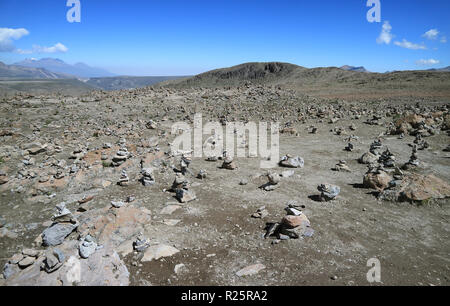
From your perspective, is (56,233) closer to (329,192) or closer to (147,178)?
(147,178)

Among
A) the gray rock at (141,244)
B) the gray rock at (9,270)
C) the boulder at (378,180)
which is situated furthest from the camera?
the boulder at (378,180)

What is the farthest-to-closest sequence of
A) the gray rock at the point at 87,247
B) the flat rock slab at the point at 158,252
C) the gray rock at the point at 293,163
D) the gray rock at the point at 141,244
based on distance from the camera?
the gray rock at the point at 293,163 → the gray rock at the point at 141,244 → the flat rock slab at the point at 158,252 → the gray rock at the point at 87,247

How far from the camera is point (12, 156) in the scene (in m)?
10.1

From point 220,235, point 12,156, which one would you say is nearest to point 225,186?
point 220,235

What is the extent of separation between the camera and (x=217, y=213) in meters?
6.56

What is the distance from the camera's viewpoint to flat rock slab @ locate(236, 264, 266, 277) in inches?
178

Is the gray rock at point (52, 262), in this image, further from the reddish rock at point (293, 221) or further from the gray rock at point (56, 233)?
the reddish rock at point (293, 221)

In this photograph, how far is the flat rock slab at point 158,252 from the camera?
487 cm

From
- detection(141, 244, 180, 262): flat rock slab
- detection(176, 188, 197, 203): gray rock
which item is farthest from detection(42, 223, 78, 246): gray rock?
detection(176, 188, 197, 203): gray rock

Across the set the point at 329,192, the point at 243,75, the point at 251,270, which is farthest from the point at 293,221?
the point at 243,75

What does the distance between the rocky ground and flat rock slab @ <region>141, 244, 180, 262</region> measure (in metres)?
0.02

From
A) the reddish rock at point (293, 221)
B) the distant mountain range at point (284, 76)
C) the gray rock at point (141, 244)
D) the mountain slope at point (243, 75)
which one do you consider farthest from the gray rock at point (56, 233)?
the mountain slope at point (243, 75)

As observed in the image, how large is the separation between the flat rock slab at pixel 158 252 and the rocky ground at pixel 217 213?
2 cm
